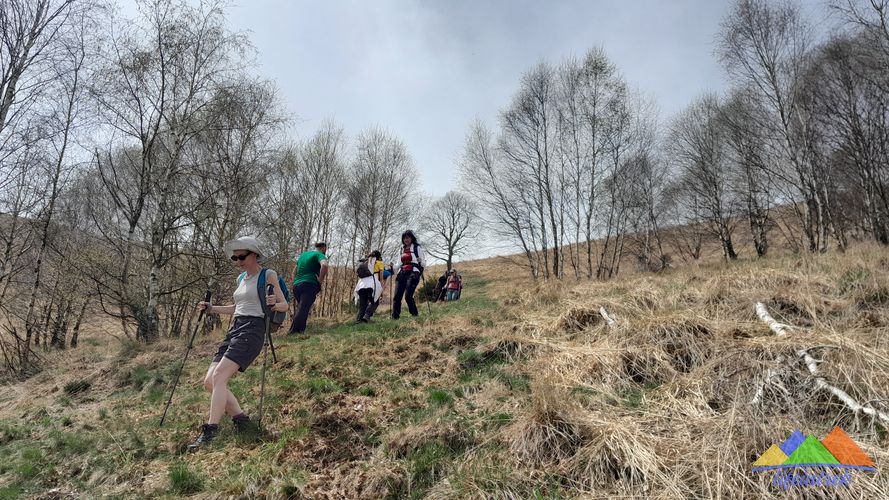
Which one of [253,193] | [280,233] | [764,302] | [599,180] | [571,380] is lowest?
[571,380]

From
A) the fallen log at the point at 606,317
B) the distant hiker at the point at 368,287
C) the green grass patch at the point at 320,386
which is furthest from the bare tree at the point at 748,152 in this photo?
the green grass patch at the point at 320,386

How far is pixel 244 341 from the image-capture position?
387cm

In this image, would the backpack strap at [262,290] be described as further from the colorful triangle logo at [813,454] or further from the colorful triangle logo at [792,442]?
the colorful triangle logo at [792,442]

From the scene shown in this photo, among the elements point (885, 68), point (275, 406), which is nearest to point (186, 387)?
point (275, 406)

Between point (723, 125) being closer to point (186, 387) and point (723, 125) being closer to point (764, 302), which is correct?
point (764, 302)

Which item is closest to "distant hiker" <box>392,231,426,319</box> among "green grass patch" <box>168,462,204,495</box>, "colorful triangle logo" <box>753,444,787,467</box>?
"green grass patch" <box>168,462,204,495</box>

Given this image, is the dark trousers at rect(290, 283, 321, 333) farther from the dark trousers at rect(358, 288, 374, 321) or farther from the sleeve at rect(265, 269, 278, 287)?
the sleeve at rect(265, 269, 278, 287)

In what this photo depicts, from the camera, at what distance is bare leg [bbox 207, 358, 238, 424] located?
366 cm

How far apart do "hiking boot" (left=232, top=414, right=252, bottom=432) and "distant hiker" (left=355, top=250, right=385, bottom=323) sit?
5.58 metres

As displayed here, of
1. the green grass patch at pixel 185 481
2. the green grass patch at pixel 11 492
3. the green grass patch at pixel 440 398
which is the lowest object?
the green grass patch at pixel 11 492

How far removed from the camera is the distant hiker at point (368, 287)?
31.1 feet

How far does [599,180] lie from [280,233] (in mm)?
15729

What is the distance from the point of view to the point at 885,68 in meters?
13.9

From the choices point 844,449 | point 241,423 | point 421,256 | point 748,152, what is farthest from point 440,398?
point 748,152
